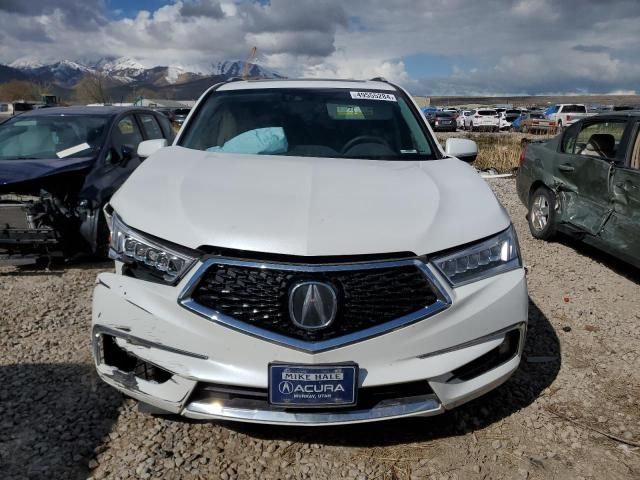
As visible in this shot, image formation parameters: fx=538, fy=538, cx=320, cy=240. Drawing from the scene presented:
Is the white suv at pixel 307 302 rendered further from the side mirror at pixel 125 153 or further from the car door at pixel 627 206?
the side mirror at pixel 125 153

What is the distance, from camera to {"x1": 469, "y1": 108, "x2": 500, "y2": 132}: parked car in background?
3781 cm

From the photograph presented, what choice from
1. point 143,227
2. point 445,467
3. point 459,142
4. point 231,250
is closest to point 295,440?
point 445,467

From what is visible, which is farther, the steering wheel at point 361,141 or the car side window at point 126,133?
the car side window at point 126,133

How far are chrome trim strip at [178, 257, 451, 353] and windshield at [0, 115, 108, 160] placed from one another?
4096mm

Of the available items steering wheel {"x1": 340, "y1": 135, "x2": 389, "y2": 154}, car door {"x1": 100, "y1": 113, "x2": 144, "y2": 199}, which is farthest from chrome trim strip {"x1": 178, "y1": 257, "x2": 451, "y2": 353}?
car door {"x1": 100, "y1": 113, "x2": 144, "y2": 199}

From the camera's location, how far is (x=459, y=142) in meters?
3.66

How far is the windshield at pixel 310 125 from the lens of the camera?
3.44 meters

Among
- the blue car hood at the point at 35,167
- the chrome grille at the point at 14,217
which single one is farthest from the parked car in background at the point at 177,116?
the chrome grille at the point at 14,217

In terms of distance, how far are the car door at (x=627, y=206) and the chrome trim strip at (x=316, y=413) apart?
3450 mm

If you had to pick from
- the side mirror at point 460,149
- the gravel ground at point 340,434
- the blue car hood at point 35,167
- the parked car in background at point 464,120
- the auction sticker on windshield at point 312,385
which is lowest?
the parked car in background at point 464,120

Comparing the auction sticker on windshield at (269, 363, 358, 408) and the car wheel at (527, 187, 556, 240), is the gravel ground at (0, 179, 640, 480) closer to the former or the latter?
the auction sticker on windshield at (269, 363, 358, 408)

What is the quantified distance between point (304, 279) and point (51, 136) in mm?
4983

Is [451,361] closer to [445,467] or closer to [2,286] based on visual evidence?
[445,467]

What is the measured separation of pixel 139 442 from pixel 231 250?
1.14 metres
